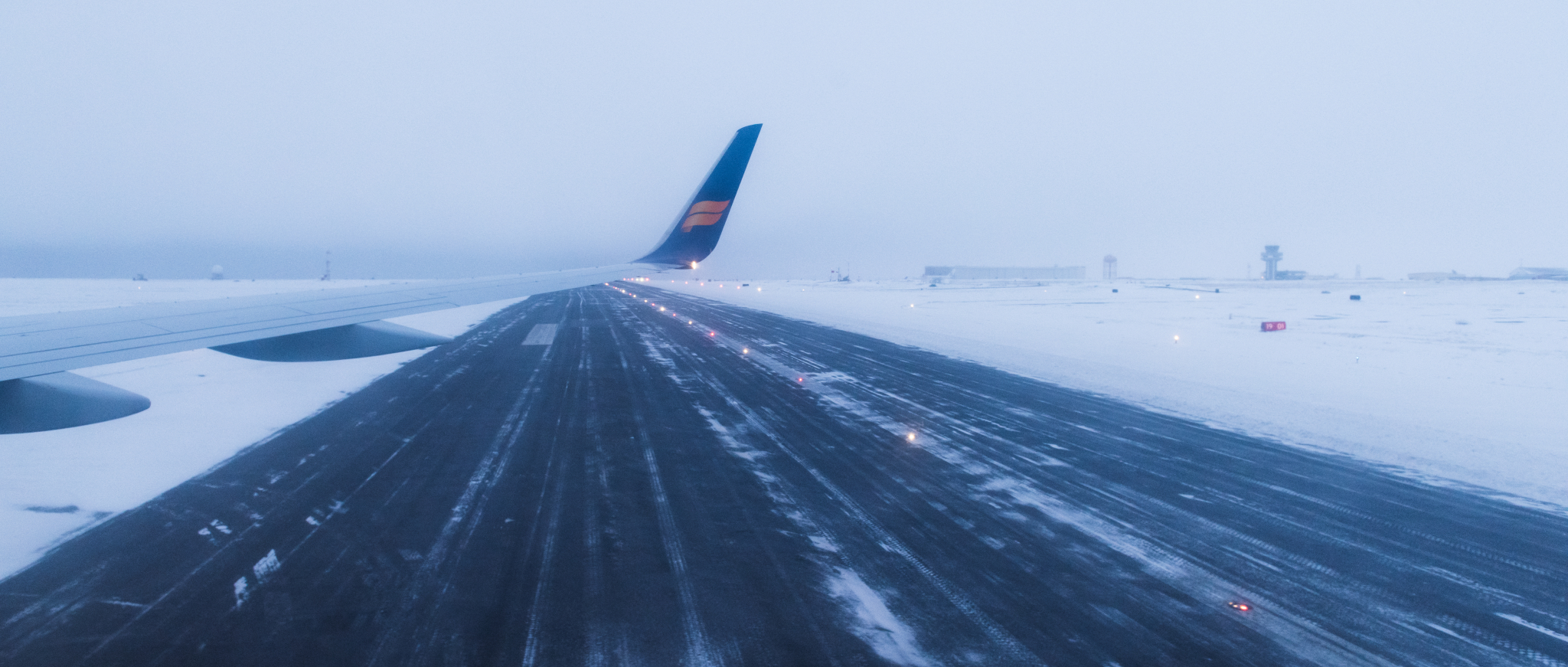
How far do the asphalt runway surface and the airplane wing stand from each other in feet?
3.47

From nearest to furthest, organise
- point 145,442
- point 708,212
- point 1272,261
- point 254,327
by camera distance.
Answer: point 254,327 → point 145,442 → point 708,212 → point 1272,261

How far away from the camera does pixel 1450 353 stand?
55.1ft

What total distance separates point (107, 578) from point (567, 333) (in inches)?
751

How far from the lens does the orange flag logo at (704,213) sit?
948cm

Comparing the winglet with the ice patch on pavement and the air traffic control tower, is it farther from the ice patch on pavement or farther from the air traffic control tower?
the air traffic control tower

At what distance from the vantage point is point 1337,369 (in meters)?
14.1

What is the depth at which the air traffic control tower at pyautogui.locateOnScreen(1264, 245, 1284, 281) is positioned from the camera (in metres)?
104

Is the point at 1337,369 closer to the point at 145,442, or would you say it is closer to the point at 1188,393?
the point at 1188,393

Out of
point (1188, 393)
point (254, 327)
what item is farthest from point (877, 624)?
point (1188, 393)

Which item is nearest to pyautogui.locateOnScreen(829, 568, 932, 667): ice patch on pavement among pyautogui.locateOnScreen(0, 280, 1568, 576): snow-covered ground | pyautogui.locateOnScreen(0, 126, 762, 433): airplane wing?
pyautogui.locateOnScreen(0, 126, 762, 433): airplane wing

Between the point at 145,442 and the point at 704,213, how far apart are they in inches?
280

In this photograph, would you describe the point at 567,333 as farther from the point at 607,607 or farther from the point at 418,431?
the point at 607,607

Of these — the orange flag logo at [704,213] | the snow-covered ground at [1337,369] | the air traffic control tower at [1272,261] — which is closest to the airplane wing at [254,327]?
the orange flag logo at [704,213]

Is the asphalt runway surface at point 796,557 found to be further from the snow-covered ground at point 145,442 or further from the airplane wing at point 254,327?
the airplane wing at point 254,327
